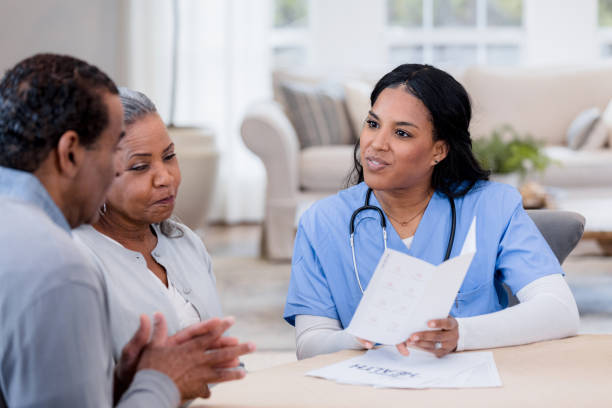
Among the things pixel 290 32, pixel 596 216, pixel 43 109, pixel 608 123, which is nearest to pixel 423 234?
pixel 43 109

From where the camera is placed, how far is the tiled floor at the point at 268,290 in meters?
2.80

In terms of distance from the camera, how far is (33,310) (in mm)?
672

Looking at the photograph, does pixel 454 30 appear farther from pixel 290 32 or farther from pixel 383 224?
pixel 383 224

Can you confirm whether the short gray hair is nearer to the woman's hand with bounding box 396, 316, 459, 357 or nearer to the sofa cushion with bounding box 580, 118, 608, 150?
the woman's hand with bounding box 396, 316, 459, 357

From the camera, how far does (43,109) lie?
2.39ft

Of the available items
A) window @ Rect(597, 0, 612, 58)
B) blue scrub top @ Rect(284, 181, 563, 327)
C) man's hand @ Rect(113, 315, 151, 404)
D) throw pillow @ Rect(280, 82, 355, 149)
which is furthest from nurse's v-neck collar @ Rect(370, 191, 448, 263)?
window @ Rect(597, 0, 612, 58)

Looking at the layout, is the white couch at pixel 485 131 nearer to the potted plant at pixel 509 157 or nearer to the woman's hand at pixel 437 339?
the potted plant at pixel 509 157

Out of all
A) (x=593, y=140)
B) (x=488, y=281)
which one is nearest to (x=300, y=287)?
(x=488, y=281)

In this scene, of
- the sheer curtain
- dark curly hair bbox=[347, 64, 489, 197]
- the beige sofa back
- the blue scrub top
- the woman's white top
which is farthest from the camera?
the sheer curtain

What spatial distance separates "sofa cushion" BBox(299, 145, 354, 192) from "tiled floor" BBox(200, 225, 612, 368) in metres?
0.48

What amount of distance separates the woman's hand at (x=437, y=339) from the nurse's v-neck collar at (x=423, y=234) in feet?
1.11

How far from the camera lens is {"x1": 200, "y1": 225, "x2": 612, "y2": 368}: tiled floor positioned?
110 inches

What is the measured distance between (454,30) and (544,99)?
1051 millimetres

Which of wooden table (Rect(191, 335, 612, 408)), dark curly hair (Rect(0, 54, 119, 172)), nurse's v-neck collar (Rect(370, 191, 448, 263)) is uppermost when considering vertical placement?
dark curly hair (Rect(0, 54, 119, 172))
